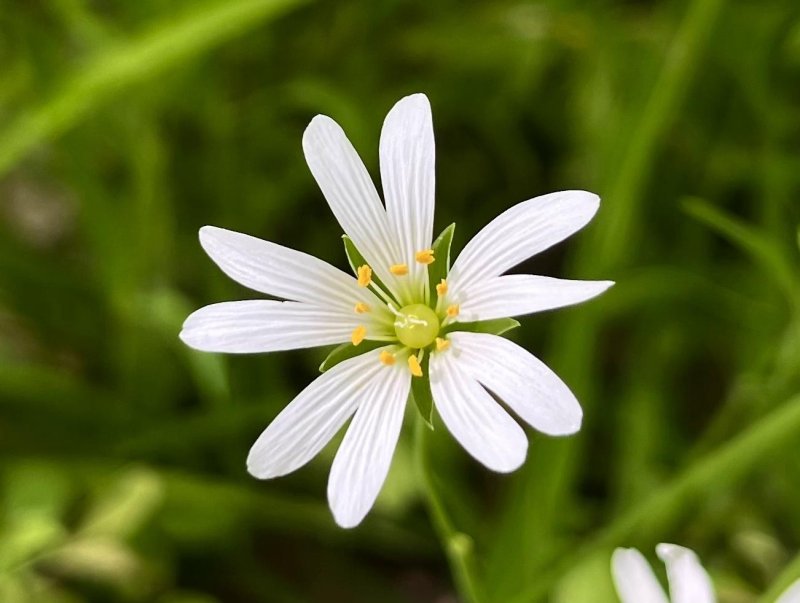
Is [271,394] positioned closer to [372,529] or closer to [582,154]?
[372,529]

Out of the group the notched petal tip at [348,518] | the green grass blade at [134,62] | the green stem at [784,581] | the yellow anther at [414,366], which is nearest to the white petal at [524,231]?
the yellow anther at [414,366]

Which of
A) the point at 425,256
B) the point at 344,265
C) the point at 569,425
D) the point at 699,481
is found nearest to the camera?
the point at 569,425

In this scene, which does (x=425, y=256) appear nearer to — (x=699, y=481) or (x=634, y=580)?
(x=634, y=580)

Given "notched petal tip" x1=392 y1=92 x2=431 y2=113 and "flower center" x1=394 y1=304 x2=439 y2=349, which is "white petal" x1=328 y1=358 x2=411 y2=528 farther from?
"notched petal tip" x1=392 y1=92 x2=431 y2=113

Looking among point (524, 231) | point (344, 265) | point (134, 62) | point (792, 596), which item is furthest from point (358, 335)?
point (344, 265)

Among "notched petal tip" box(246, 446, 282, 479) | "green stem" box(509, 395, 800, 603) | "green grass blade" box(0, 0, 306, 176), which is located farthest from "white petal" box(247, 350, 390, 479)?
"green grass blade" box(0, 0, 306, 176)

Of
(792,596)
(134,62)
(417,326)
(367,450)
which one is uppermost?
(134,62)
